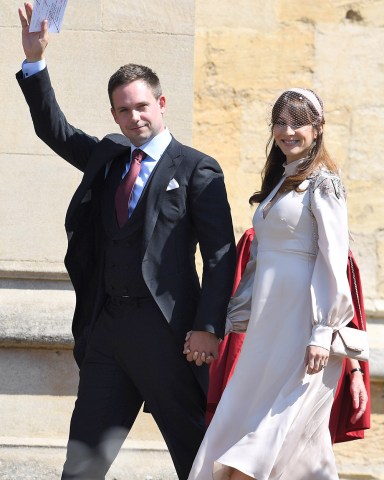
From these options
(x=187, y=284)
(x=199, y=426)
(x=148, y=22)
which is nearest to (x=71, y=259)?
(x=187, y=284)

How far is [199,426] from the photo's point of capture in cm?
412

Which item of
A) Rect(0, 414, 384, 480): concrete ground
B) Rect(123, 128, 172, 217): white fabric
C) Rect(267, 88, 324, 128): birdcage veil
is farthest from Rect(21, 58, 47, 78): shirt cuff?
Rect(0, 414, 384, 480): concrete ground

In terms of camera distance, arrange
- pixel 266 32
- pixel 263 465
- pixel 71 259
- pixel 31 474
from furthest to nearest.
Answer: pixel 266 32 → pixel 31 474 → pixel 71 259 → pixel 263 465

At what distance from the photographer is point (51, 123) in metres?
4.27

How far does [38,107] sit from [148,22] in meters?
1.30

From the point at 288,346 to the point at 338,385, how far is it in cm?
35

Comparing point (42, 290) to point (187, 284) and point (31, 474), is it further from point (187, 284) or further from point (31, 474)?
point (187, 284)

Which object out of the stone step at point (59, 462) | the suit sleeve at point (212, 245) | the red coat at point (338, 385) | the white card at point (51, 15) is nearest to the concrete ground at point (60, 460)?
the stone step at point (59, 462)

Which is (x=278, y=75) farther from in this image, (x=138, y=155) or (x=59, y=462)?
(x=59, y=462)

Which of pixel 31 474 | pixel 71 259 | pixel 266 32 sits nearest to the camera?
pixel 71 259

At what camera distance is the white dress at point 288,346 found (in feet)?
12.8

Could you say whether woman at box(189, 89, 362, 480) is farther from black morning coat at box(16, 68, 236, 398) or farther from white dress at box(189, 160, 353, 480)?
black morning coat at box(16, 68, 236, 398)

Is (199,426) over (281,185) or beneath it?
beneath

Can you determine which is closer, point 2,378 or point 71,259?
point 71,259
